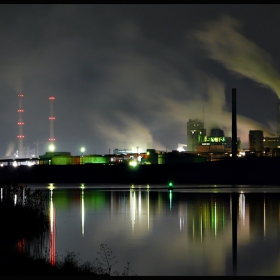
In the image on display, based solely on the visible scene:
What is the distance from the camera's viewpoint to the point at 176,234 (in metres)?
32.1

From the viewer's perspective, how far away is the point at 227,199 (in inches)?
2109

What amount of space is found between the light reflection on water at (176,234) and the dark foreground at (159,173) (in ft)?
187

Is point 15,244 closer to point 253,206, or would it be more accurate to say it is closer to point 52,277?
point 52,277

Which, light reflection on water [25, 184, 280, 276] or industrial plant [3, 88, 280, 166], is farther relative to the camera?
industrial plant [3, 88, 280, 166]

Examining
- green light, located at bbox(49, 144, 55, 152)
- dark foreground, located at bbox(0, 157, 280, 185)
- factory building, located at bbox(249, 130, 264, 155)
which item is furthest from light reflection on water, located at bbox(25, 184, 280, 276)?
green light, located at bbox(49, 144, 55, 152)

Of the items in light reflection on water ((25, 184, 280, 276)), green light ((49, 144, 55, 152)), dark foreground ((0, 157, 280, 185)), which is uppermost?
green light ((49, 144, 55, 152))

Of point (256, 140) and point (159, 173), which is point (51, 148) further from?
point (159, 173)

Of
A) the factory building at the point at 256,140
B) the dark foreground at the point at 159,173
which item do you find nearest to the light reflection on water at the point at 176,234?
the dark foreground at the point at 159,173

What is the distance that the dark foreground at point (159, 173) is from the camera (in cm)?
10638

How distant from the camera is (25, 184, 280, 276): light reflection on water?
24297mm

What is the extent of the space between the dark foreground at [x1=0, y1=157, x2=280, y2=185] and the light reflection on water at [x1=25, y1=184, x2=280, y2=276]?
57.1m

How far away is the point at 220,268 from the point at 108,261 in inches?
147

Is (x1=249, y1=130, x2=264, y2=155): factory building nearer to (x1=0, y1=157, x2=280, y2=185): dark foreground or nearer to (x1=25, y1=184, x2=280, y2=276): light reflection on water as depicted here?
(x1=0, y1=157, x2=280, y2=185): dark foreground

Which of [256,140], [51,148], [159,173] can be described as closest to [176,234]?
[159,173]
